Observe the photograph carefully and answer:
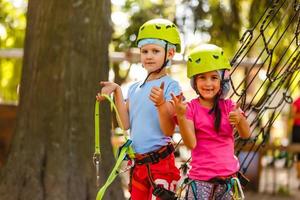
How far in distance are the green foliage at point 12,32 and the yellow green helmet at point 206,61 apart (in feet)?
36.0

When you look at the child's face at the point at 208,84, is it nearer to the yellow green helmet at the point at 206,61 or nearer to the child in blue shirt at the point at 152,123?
the yellow green helmet at the point at 206,61

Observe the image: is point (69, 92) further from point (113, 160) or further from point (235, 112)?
point (235, 112)

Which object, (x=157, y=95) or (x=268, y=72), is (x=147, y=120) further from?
(x=268, y=72)

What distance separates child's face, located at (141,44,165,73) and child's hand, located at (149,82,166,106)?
12.0 inches

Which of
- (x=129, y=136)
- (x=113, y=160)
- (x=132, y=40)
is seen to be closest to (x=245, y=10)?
(x=132, y=40)

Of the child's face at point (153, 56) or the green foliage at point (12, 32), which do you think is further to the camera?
the green foliage at point (12, 32)

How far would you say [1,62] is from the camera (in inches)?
663

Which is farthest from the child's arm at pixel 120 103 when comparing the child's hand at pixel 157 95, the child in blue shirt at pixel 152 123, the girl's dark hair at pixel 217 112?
the girl's dark hair at pixel 217 112

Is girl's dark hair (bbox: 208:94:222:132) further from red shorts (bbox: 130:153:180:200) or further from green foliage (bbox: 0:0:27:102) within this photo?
green foliage (bbox: 0:0:27:102)

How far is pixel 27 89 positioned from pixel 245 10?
4661mm

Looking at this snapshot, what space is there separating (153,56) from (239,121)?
57 centimetres

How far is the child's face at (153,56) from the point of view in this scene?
13.3 ft

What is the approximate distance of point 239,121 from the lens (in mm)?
3799

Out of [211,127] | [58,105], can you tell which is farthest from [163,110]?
[58,105]
